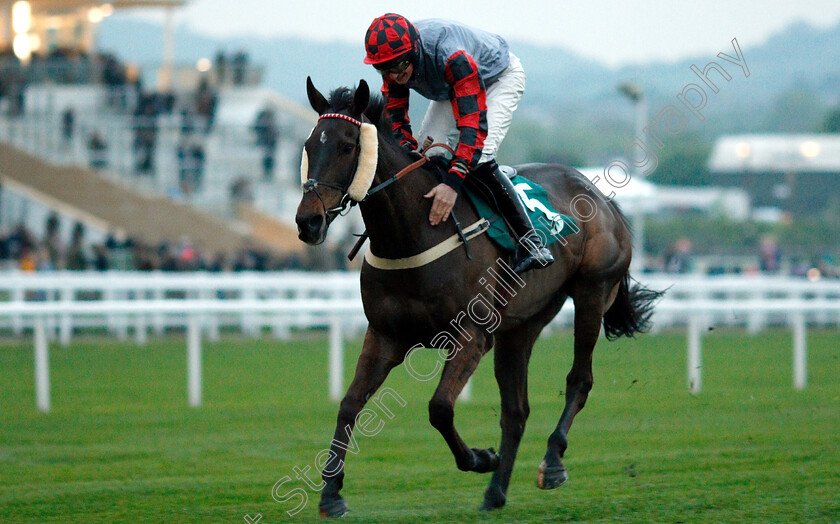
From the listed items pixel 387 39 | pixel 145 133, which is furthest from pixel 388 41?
pixel 145 133

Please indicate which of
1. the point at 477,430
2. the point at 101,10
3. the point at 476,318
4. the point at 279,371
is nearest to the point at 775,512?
the point at 476,318

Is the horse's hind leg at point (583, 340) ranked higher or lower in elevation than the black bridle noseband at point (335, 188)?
lower

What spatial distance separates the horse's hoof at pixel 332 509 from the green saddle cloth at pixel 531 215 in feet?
4.30

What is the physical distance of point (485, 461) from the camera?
4.71 meters

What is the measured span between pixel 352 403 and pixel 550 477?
106 centimetres

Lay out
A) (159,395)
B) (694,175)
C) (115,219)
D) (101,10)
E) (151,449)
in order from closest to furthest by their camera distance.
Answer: (151,449), (159,395), (115,219), (101,10), (694,175)

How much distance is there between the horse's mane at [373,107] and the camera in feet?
14.2

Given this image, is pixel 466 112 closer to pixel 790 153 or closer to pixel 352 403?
pixel 352 403

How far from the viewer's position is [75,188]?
1984 centimetres

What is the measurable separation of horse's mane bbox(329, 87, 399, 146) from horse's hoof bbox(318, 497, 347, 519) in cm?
146

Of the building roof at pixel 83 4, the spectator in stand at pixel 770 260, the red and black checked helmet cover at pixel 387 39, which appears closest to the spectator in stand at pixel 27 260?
the building roof at pixel 83 4

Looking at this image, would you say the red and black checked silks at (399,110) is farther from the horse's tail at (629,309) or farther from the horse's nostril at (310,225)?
the horse's tail at (629,309)

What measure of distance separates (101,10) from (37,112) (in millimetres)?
7031

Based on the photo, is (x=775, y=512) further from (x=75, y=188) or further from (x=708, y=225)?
(x=708, y=225)
